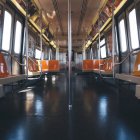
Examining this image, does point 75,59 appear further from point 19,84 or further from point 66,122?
point 66,122

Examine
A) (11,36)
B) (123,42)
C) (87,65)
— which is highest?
(11,36)

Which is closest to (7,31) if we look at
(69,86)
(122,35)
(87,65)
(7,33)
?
(7,33)

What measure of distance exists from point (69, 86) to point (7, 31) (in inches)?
132

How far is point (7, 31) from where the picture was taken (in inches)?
224

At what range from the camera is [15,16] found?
6.31 m

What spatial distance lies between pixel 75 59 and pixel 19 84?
18838mm

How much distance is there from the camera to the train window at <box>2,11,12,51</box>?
5.41 meters

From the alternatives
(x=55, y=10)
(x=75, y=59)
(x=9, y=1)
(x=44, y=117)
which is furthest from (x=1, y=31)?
(x=75, y=59)

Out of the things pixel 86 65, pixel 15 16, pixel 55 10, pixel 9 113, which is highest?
pixel 55 10

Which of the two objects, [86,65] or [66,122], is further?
[86,65]

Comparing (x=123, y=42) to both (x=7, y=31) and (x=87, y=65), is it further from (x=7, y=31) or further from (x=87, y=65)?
(x=87, y=65)

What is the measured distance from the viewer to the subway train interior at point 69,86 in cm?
202

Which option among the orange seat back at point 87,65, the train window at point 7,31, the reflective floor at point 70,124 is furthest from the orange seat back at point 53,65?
the reflective floor at point 70,124

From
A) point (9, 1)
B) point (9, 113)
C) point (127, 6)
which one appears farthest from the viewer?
point (127, 6)
